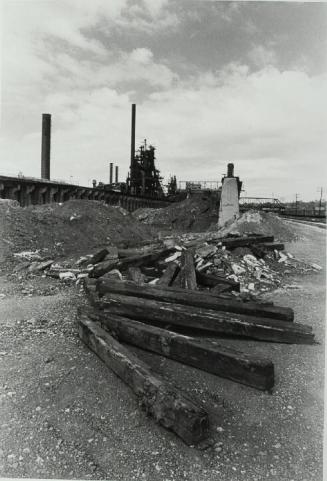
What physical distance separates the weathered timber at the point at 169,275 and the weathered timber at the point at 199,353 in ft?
6.46

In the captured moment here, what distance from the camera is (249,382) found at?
293 cm

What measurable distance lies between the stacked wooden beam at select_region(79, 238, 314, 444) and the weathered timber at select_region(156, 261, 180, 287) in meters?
1.18

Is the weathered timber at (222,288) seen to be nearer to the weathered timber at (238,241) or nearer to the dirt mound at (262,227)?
the weathered timber at (238,241)

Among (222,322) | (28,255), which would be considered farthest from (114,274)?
(28,255)

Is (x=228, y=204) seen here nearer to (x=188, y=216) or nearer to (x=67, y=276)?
(x=188, y=216)

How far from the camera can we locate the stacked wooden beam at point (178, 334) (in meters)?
2.45

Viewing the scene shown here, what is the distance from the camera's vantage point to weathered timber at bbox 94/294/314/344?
12.0 feet

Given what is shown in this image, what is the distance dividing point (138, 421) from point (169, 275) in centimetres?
347

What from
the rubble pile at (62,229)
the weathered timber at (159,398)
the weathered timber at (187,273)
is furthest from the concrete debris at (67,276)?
the weathered timber at (159,398)

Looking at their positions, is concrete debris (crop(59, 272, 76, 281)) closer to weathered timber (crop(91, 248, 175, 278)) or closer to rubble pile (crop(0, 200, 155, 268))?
weathered timber (crop(91, 248, 175, 278))

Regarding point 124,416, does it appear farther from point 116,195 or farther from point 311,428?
point 116,195

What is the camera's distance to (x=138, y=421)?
2.57 meters

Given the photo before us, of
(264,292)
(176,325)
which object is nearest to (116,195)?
(264,292)

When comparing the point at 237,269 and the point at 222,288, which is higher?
the point at 237,269
